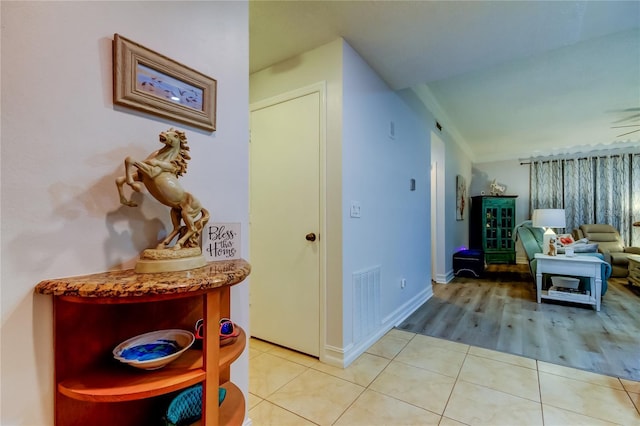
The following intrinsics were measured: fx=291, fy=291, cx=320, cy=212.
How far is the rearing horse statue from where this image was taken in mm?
854

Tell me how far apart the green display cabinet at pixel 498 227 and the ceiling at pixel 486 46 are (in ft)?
7.68

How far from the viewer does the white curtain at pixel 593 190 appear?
222 inches

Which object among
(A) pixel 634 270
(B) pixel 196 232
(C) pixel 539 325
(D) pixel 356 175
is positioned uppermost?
(D) pixel 356 175

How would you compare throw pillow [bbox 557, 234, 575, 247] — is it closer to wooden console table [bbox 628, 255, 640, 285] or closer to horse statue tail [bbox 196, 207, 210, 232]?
wooden console table [bbox 628, 255, 640, 285]

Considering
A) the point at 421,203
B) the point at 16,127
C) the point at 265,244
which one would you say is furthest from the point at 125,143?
the point at 421,203

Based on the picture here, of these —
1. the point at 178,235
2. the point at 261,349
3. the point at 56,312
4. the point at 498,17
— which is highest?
the point at 498,17

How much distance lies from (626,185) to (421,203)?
5.15 metres

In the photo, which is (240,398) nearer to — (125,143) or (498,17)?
(125,143)

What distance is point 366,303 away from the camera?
234cm

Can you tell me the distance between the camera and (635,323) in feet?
9.45

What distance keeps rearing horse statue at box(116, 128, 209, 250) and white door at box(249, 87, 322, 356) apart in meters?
1.29

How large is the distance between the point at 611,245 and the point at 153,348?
7.30 meters

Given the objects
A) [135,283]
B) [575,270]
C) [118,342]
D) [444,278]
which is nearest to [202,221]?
[135,283]

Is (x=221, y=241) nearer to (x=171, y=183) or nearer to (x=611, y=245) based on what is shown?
(x=171, y=183)
